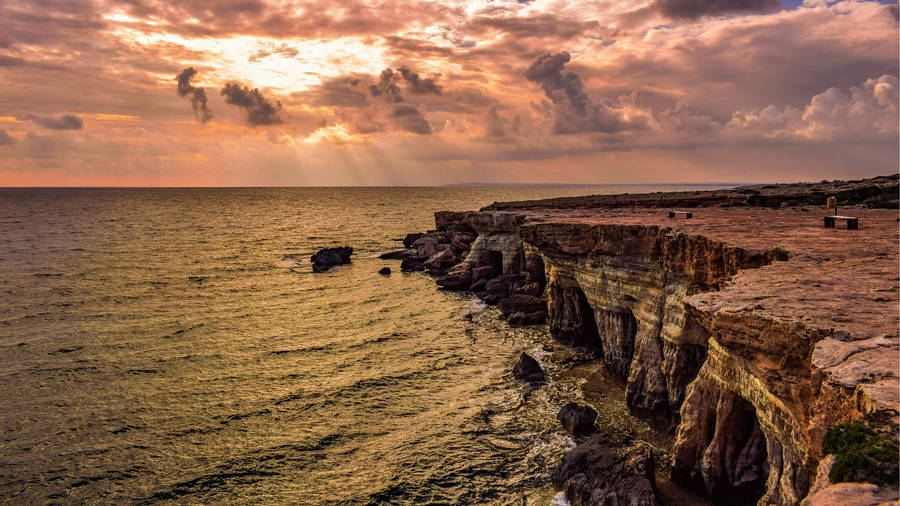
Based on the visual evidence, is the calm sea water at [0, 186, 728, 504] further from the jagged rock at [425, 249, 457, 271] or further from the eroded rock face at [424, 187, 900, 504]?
the jagged rock at [425, 249, 457, 271]

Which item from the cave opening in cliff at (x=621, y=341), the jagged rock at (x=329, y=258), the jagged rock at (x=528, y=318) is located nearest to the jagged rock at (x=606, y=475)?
the cave opening in cliff at (x=621, y=341)

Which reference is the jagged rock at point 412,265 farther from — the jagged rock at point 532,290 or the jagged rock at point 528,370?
the jagged rock at point 528,370

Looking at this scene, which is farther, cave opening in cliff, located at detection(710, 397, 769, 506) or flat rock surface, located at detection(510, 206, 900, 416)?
cave opening in cliff, located at detection(710, 397, 769, 506)

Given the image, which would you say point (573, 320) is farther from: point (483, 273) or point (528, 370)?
point (483, 273)

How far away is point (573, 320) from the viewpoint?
2778 centimetres

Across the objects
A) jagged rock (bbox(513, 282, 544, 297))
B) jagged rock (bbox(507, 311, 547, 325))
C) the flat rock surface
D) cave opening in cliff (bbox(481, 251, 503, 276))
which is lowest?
jagged rock (bbox(507, 311, 547, 325))

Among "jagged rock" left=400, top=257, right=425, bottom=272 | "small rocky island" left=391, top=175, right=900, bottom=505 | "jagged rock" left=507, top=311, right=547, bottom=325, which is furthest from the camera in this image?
"jagged rock" left=400, top=257, right=425, bottom=272

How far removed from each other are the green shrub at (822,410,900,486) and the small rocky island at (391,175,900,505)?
2 cm

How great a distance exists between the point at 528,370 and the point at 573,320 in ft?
20.2

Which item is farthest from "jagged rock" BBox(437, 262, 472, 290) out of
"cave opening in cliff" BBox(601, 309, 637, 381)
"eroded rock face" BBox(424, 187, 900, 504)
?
"cave opening in cliff" BBox(601, 309, 637, 381)

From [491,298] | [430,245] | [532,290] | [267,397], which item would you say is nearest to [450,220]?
[430,245]

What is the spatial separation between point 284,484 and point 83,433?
9437mm

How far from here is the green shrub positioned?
536 cm

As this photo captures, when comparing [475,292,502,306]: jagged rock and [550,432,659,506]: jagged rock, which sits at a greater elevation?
[475,292,502,306]: jagged rock
